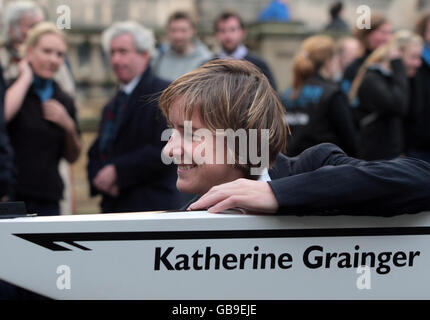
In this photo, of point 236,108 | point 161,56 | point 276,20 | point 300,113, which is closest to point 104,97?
point 276,20

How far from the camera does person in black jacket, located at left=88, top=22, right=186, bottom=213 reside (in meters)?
4.84

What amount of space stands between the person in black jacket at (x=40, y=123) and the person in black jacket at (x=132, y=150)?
23cm

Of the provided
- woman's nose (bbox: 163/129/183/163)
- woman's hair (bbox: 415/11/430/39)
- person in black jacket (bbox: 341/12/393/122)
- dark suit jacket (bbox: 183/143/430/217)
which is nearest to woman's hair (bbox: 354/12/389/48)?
person in black jacket (bbox: 341/12/393/122)

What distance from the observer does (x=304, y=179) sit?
7.15ft

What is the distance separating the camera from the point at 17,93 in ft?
16.2

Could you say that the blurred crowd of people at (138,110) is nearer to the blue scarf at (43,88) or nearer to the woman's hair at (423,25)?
the blue scarf at (43,88)

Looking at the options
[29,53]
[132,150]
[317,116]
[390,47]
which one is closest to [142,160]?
[132,150]

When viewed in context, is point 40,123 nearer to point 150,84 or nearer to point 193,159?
point 150,84

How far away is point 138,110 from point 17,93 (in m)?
0.72

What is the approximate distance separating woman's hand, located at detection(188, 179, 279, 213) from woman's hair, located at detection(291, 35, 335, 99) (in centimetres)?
380

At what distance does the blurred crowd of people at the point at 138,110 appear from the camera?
488cm

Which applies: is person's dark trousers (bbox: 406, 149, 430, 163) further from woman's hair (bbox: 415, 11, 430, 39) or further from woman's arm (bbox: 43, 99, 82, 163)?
woman's arm (bbox: 43, 99, 82, 163)

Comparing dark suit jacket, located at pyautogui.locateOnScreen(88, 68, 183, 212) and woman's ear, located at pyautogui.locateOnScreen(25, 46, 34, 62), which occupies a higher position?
woman's ear, located at pyautogui.locateOnScreen(25, 46, 34, 62)

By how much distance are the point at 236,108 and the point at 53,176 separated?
2764mm
